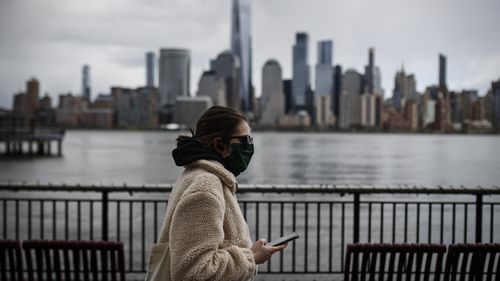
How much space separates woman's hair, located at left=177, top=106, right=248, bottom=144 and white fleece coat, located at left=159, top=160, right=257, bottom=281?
0.14 m

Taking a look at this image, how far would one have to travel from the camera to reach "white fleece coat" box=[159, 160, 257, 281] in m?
2.49

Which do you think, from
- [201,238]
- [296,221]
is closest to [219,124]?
[201,238]

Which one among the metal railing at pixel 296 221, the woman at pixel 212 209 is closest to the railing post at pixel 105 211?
the metal railing at pixel 296 221

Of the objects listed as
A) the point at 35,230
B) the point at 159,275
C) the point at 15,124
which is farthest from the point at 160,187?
the point at 15,124

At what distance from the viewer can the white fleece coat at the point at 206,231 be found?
249 cm

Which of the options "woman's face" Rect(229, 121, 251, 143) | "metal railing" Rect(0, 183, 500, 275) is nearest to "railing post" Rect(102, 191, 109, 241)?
"metal railing" Rect(0, 183, 500, 275)

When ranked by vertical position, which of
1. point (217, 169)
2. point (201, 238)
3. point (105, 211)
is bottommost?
point (105, 211)

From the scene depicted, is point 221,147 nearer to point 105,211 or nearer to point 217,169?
point 217,169

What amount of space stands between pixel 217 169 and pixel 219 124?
0.21 m

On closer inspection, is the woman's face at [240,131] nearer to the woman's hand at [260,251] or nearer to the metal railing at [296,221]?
the woman's hand at [260,251]

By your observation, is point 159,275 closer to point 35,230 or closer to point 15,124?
point 35,230

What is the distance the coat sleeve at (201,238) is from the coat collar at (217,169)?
74mm

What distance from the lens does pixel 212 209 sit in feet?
8.22

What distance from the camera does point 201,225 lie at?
2494mm
